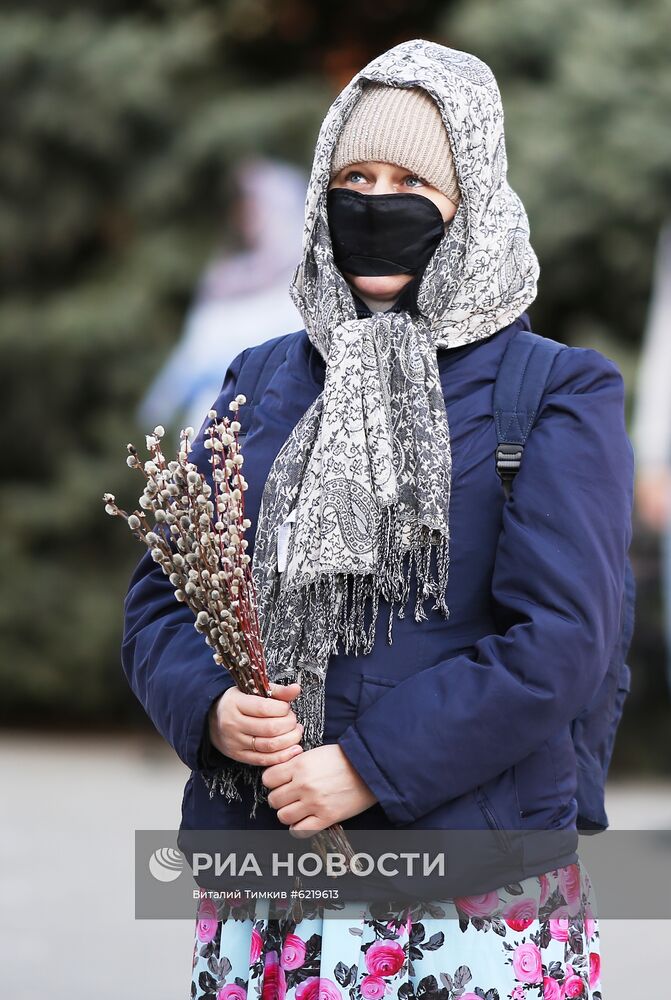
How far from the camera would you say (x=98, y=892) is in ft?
18.8

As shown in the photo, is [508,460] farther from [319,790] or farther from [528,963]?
[528,963]

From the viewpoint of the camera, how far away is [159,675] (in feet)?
7.26

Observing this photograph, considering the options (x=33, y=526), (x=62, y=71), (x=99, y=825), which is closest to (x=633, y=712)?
(x=99, y=825)

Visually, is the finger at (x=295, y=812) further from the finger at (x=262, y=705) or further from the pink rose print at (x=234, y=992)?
the pink rose print at (x=234, y=992)

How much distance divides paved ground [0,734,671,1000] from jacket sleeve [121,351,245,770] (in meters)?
2.69

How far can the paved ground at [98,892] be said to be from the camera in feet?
15.8

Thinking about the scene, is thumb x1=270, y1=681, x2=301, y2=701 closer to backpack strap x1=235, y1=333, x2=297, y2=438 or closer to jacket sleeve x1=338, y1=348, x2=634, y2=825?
jacket sleeve x1=338, y1=348, x2=634, y2=825

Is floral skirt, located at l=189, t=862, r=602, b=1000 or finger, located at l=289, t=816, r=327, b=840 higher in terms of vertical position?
finger, located at l=289, t=816, r=327, b=840

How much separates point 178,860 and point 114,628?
6.94m

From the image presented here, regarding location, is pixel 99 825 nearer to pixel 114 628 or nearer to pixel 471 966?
pixel 114 628

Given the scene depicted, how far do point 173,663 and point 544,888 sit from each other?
2.24 feet

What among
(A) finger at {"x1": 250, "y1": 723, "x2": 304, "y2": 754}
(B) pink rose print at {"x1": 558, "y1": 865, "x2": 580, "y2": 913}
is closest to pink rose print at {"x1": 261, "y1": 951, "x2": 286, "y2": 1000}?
(A) finger at {"x1": 250, "y1": 723, "x2": 304, "y2": 754}

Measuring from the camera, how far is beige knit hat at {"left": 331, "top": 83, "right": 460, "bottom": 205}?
227cm

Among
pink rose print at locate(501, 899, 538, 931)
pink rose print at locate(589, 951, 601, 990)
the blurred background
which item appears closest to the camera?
pink rose print at locate(501, 899, 538, 931)
